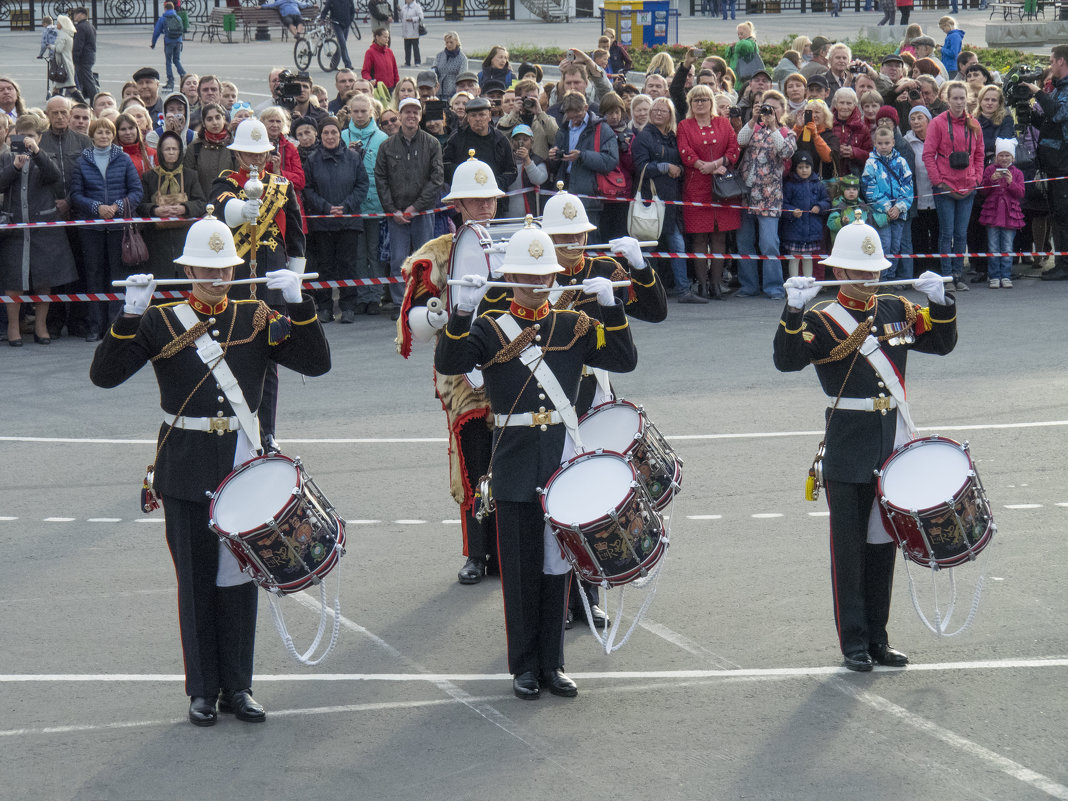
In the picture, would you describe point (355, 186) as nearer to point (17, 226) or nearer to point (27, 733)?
point (17, 226)

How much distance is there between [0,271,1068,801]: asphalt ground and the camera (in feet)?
21.1

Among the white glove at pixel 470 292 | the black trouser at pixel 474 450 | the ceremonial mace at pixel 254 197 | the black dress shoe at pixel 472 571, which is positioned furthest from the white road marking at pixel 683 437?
the white glove at pixel 470 292

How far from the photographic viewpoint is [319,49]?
34.0 m

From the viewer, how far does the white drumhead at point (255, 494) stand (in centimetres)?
667

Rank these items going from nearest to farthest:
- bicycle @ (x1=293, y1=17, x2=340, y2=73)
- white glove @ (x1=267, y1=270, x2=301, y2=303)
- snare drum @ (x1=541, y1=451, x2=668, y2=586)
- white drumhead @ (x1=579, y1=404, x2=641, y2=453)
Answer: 1. snare drum @ (x1=541, y1=451, x2=668, y2=586)
2. white glove @ (x1=267, y1=270, x2=301, y2=303)
3. white drumhead @ (x1=579, y1=404, x2=641, y2=453)
4. bicycle @ (x1=293, y1=17, x2=340, y2=73)

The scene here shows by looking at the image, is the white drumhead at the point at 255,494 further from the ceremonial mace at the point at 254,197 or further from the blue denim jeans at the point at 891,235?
the blue denim jeans at the point at 891,235

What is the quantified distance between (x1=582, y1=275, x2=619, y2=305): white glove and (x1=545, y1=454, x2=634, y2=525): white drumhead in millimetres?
753

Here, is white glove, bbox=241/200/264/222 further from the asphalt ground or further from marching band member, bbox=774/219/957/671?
marching band member, bbox=774/219/957/671

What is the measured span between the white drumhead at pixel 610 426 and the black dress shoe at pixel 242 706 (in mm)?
2048

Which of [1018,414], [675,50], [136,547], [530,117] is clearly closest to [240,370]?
[136,547]

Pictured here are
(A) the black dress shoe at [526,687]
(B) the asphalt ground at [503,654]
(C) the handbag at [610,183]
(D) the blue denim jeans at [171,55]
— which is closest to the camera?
(B) the asphalt ground at [503,654]

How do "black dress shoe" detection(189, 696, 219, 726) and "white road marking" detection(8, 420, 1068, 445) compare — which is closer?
"black dress shoe" detection(189, 696, 219, 726)

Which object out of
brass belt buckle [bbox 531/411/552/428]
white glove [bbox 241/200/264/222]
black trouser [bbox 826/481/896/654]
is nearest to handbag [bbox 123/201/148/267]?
white glove [bbox 241/200/264/222]

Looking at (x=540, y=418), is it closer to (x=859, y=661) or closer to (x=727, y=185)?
(x=859, y=661)
